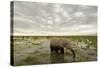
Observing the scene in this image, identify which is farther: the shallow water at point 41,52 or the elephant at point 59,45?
the elephant at point 59,45

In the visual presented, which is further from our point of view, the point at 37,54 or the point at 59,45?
the point at 59,45

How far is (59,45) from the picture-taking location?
252cm

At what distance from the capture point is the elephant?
2.49 m

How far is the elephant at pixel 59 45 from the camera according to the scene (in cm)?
249

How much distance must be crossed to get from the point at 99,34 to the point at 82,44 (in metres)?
0.32

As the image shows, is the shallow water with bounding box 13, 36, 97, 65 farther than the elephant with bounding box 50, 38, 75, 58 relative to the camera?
No

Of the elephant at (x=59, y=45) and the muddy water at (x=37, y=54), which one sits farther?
the elephant at (x=59, y=45)

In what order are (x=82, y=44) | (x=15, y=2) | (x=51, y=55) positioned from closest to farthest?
(x=15, y=2) → (x=51, y=55) → (x=82, y=44)

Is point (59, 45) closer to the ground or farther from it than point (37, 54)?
farther from it

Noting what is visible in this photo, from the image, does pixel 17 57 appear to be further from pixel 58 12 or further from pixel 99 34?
pixel 99 34

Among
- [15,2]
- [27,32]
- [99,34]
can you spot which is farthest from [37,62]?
[99,34]

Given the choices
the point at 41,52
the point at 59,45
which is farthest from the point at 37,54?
the point at 59,45

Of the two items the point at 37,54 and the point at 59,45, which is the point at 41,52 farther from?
the point at 59,45
